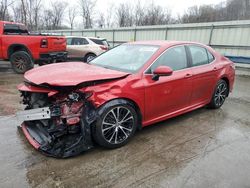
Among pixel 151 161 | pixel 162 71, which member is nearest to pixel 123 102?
pixel 162 71

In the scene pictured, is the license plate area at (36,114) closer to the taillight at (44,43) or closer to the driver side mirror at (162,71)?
the driver side mirror at (162,71)

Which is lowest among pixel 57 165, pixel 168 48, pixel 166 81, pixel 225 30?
pixel 57 165

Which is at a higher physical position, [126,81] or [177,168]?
[126,81]

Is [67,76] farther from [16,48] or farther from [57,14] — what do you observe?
[57,14]

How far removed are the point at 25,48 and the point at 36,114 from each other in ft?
21.3

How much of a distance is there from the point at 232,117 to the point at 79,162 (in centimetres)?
351

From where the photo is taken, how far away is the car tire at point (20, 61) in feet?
28.2

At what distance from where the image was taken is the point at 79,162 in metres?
2.95

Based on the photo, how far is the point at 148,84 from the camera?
3.49 m

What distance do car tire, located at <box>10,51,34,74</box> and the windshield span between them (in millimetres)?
5461

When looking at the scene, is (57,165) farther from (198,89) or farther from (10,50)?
(10,50)

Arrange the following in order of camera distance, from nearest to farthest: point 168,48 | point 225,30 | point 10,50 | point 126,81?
point 126,81 → point 168,48 → point 10,50 → point 225,30

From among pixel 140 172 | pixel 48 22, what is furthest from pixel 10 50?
pixel 48 22

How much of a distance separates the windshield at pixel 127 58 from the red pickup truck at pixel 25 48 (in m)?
5.29
